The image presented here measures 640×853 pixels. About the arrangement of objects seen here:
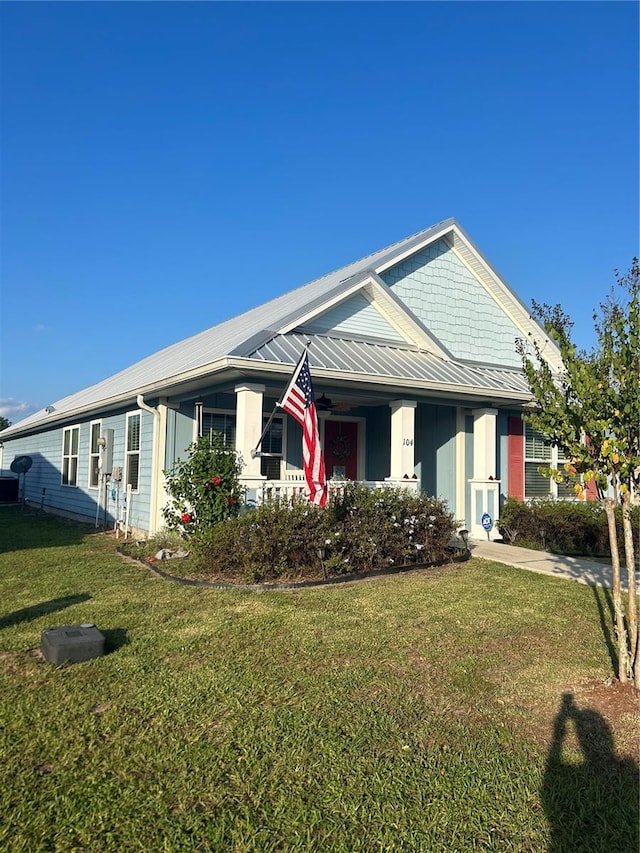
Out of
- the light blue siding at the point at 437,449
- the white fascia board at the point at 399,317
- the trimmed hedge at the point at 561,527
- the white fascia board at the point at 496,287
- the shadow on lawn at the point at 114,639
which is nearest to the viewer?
the shadow on lawn at the point at 114,639

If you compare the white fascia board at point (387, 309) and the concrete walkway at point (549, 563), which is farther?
the white fascia board at point (387, 309)

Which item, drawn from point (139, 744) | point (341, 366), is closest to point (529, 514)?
point (341, 366)

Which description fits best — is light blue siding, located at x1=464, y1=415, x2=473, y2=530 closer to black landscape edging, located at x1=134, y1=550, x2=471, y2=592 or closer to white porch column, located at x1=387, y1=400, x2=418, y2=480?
white porch column, located at x1=387, y1=400, x2=418, y2=480

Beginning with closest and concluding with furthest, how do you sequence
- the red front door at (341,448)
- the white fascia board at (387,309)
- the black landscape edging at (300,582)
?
1. the black landscape edging at (300,582)
2. the white fascia board at (387,309)
3. the red front door at (341,448)

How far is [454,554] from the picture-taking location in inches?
368

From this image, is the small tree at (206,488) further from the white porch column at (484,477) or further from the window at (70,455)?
the window at (70,455)

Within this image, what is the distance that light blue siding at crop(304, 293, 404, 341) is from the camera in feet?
37.8

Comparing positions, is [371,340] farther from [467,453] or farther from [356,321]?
[467,453]

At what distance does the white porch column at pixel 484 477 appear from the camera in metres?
11.9

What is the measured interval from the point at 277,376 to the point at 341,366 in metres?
1.17

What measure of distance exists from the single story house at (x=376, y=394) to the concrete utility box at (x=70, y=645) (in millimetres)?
4348

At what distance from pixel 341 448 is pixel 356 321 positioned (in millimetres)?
2946

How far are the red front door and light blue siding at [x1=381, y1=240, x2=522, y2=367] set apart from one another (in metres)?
2.80

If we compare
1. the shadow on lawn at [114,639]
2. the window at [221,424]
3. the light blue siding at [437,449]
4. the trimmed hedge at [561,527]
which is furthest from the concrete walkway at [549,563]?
the shadow on lawn at [114,639]
